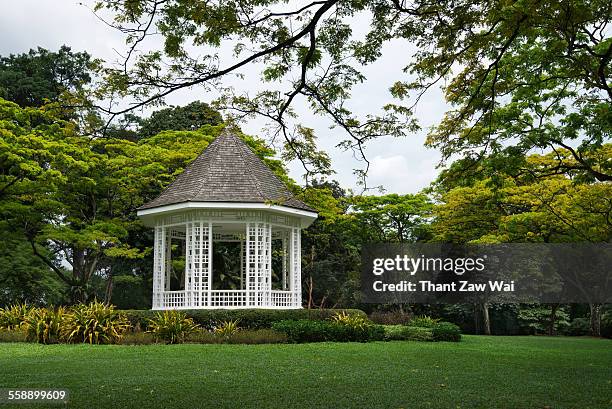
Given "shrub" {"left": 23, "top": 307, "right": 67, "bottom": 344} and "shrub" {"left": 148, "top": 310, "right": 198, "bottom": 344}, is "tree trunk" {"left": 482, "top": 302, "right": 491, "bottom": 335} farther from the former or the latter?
"shrub" {"left": 23, "top": 307, "right": 67, "bottom": 344}

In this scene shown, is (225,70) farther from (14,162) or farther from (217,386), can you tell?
(14,162)

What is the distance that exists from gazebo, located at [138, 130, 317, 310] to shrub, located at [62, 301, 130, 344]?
111 inches

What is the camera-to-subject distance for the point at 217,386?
8.66m

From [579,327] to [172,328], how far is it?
61.3ft

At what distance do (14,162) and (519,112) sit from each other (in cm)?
1536

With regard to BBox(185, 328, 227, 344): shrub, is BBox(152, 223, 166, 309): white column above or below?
above

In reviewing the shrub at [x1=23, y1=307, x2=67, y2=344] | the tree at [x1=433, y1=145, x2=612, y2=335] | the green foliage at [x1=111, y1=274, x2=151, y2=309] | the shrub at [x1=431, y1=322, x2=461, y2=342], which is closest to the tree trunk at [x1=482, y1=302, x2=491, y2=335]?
the tree at [x1=433, y1=145, x2=612, y2=335]

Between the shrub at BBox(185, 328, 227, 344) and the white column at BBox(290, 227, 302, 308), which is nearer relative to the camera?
the shrub at BBox(185, 328, 227, 344)

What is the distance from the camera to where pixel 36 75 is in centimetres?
3269

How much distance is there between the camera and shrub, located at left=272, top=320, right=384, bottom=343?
1562 centimetres

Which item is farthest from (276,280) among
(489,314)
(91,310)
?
(91,310)

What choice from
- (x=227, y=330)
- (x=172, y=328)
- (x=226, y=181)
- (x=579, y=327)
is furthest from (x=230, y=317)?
(x=579, y=327)

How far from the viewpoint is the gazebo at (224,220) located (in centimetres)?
1756

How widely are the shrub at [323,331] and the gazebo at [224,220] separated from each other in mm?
2039
